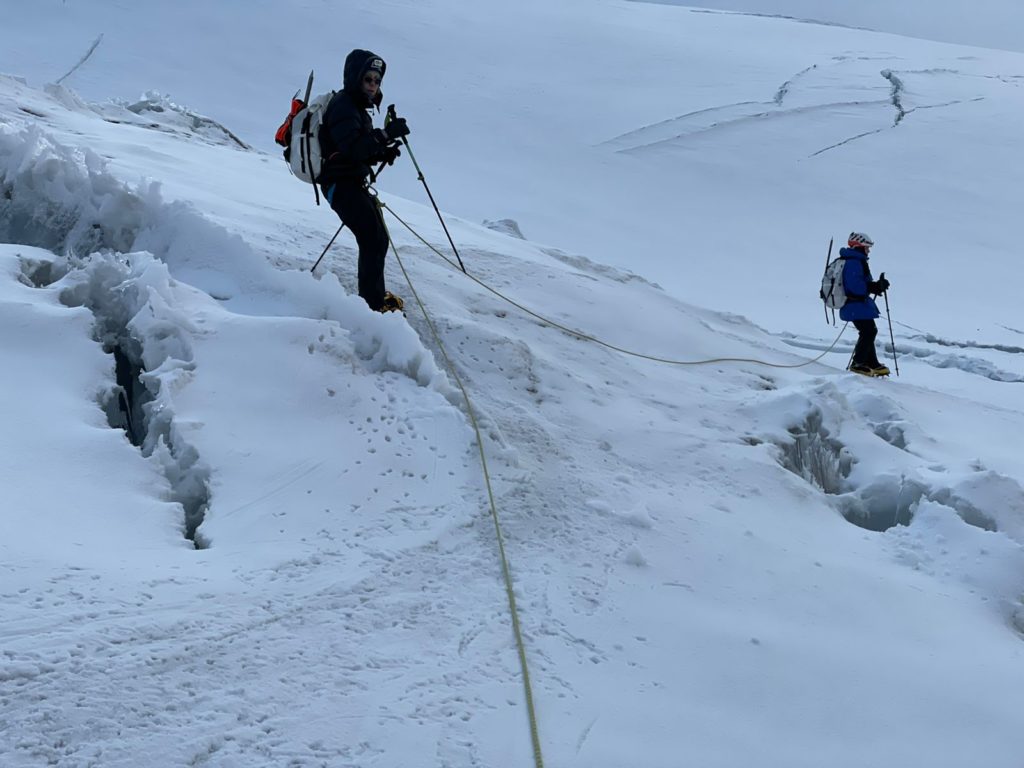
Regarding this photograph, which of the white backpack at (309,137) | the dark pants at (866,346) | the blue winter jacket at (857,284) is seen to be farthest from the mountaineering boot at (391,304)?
the dark pants at (866,346)

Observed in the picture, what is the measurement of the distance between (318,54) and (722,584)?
1087 inches

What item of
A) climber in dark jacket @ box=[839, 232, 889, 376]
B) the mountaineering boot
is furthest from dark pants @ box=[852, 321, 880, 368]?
the mountaineering boot

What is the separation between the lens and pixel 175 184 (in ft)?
25.8

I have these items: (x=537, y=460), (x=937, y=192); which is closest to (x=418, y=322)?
(x=537, y=460)

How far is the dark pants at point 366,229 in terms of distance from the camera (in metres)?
5.95

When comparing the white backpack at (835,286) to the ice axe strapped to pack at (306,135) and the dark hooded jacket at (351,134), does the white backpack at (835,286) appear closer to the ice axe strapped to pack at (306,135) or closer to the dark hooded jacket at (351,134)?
the dark hooded jacket at (351,134)

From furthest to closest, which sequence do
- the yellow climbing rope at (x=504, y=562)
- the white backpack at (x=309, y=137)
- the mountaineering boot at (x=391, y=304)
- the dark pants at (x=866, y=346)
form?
the dark pants at (x=866, y=346), the mountaineering boot at (x=391, y=304), the white backpack at (x=309, y=137), the yellow climbing rope at (x=504, y=562)

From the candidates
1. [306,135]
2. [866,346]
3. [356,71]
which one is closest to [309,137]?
[306,135]

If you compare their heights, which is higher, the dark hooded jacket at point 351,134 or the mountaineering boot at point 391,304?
the dark hooded jacket at point 351,134

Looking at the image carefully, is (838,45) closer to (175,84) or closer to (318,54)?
(318,54)

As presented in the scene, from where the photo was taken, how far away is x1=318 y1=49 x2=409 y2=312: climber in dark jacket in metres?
5.76

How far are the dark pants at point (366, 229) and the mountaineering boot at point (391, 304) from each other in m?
0.06

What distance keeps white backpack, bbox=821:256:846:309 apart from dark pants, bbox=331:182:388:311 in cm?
516

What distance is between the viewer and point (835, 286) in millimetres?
9125
